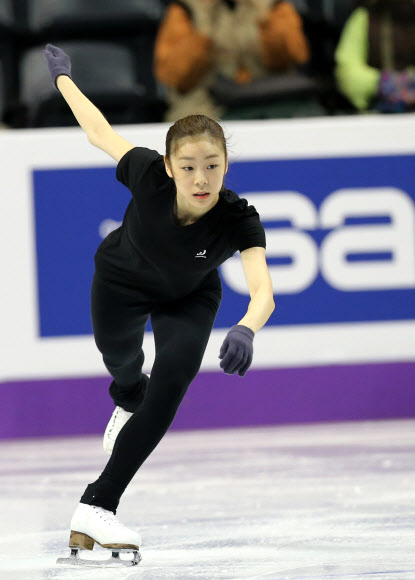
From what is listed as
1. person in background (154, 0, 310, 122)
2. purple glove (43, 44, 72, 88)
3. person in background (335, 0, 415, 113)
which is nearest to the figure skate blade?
purple glove (43, 44, 72, 88)

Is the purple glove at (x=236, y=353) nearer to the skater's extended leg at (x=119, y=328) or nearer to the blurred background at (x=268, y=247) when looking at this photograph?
the skater's extended leg at (x=119, y=328)

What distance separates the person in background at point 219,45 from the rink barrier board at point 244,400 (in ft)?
4.09

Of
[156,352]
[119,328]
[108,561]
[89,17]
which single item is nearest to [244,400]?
[119,328]

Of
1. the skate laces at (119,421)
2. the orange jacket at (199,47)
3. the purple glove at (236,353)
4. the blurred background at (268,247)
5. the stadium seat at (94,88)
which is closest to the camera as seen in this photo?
the purple glove at (236,353)

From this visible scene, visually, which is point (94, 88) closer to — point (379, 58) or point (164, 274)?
point (379, 58)

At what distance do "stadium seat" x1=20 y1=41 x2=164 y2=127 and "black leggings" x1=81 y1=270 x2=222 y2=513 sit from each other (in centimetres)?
230

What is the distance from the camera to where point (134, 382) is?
121 inches

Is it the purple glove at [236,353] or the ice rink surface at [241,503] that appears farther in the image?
the ice rink surface at [241,503]

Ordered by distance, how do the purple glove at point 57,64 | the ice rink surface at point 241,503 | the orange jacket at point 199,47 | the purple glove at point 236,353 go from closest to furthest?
1. the purple glove at point 236,353
2. the ice rink surface at point 241,503
3. the purple glove at point 57,64
4. the orange jacket at point 199,47

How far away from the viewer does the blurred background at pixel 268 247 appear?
4684mm

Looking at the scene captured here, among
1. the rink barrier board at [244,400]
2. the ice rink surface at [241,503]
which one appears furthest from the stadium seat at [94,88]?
the ice rink surface at [241,503]

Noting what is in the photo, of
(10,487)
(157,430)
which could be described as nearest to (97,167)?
(10,487)

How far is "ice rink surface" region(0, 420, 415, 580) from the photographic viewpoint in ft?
7.79

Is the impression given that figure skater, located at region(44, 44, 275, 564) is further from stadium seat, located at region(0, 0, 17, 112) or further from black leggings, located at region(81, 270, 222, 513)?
stadium seat, located at region(0, 0, 17, 112)
